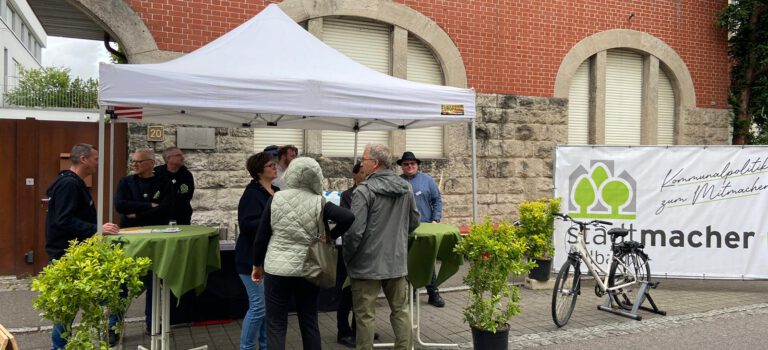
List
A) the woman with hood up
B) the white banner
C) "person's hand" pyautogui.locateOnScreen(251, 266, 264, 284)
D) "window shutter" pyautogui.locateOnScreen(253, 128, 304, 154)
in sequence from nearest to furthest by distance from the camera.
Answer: the woman with hood up → "person's hand" pyautogui.locateOnScreen(251, 266, 264, 284) → the white banner → "window shutter" pyautogui.locateOnScreen(253, 128, 304, 154)

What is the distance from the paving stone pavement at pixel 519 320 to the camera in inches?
204

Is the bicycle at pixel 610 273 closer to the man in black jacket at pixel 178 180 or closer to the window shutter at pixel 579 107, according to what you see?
the man in black jacket at pixel 178 180

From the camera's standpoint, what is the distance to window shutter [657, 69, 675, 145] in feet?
37.7

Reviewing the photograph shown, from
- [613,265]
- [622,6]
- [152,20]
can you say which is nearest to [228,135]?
[152,20]

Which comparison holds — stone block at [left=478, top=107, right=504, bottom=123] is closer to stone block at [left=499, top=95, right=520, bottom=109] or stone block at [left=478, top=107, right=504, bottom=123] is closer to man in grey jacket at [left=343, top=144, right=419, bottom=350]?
stone block at [left=499, top=95, right=520, bottom=109]

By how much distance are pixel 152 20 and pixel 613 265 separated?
21.9ft

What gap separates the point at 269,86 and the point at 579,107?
8045mm

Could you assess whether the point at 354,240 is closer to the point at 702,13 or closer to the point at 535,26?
the point at 535,26

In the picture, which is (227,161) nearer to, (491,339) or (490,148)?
(490,148)

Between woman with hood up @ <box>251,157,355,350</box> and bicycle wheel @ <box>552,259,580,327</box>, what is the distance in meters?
2.72

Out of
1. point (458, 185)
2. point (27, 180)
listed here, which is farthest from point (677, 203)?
point (27, 180)

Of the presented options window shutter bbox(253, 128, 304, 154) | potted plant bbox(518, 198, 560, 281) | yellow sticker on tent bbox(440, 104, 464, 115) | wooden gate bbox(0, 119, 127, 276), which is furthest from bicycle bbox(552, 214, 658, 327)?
wooden gate bbox(0, 119, 127, 276)

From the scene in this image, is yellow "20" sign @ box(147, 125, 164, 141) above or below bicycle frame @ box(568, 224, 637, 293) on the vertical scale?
above

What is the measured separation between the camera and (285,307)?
3.84 m
